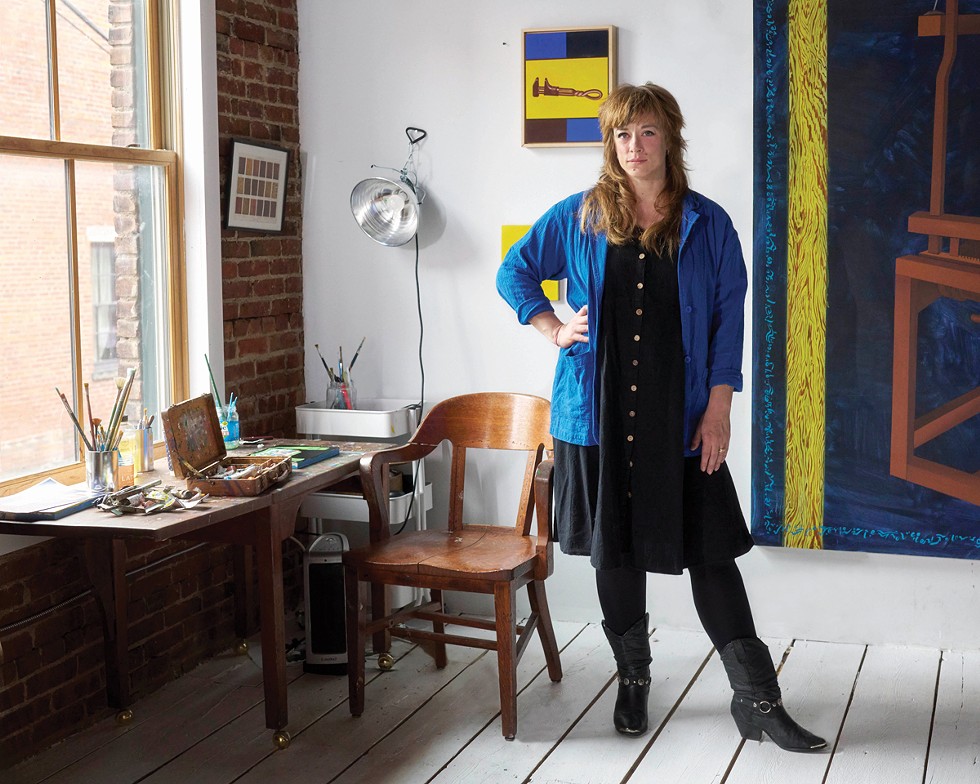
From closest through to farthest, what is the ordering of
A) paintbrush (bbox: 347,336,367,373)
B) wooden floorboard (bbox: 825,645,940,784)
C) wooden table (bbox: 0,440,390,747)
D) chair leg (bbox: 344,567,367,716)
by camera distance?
wooden table (bbox: 0,440,390,747) < wooden floorboard (bbox: 825,645,940,784) < chair leg (bbox: 344,567,367,716) < paintbrush (bbox: 347,336,367,373)

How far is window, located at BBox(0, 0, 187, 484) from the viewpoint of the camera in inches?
124

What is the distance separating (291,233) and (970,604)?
2707mm

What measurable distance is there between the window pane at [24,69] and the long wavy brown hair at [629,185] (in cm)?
152

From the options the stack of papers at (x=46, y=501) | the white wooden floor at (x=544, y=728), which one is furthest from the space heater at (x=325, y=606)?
the stack of papers at (x=46, y=501)

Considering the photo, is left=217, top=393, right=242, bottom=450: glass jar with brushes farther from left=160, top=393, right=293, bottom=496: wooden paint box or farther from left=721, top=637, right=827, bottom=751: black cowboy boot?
left=721, top=637, right=827, bottom=751: black cowboy boot

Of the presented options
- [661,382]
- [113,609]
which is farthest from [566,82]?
[113,609]

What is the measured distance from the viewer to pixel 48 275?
3.27 meters

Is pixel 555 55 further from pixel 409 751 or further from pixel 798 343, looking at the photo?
pixel 409 751

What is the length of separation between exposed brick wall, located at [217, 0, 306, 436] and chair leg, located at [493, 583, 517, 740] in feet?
4.36

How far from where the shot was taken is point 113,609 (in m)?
3.36

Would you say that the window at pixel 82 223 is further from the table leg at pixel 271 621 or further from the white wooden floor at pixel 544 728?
the white wooden floor at pixel 544 728

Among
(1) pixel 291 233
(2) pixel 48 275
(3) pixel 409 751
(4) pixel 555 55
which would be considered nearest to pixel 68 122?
(2) pixel 48 275

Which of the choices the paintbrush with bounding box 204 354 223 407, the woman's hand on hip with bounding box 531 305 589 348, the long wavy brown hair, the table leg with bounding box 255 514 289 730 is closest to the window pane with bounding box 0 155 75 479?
the paintbrush with bounding box 204 354 223 407

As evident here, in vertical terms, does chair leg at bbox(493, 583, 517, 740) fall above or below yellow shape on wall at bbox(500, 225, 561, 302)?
below
